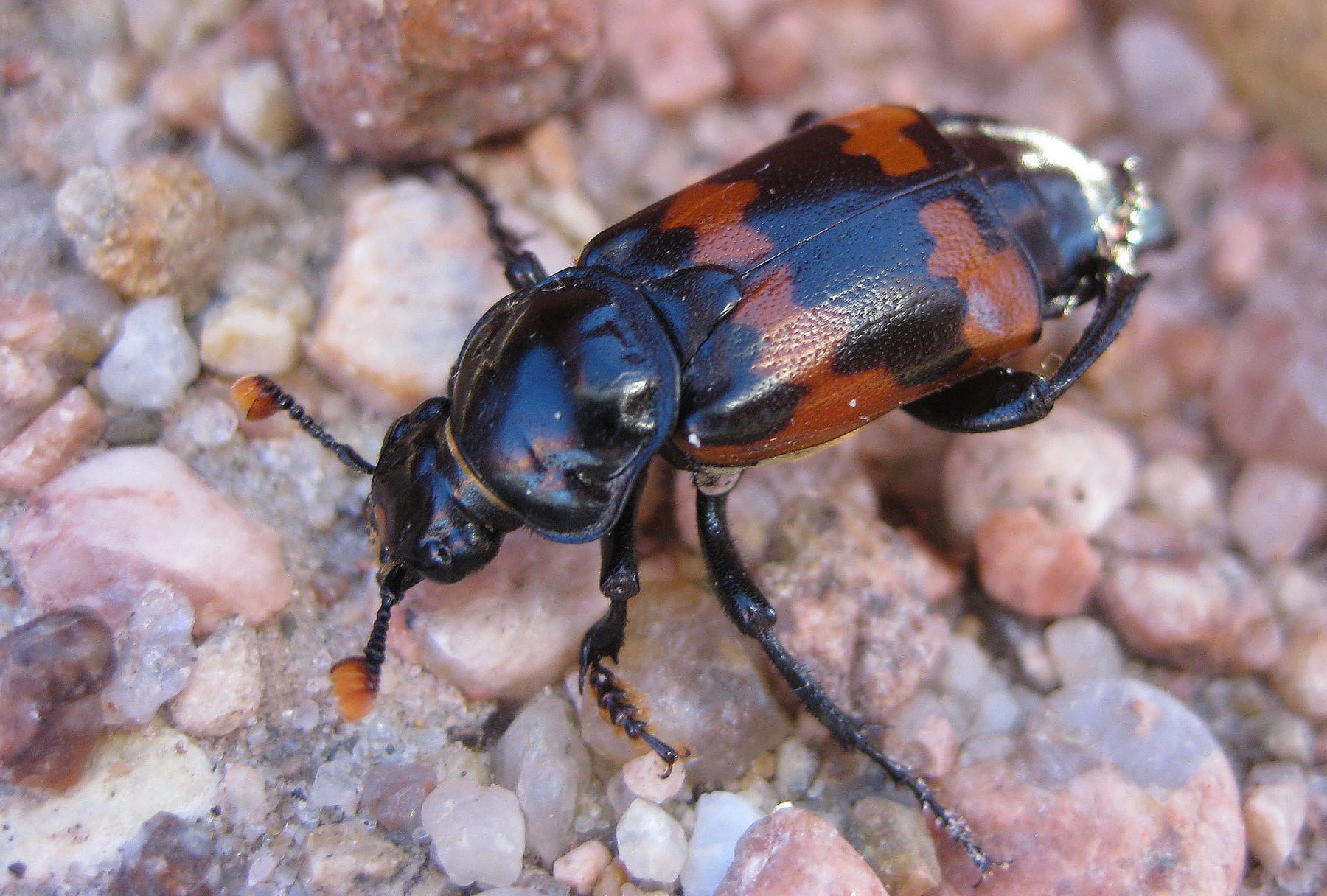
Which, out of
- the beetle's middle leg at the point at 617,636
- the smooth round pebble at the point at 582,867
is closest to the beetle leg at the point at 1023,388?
the beetle's middle leg at the point at 617,636

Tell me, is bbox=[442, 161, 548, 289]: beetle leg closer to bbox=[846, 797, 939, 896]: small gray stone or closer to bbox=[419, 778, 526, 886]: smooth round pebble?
bbox=[419, 778, 526, 886]: smooth round pebble

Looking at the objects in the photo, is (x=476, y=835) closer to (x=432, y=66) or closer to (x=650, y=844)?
(x=650, y=844)

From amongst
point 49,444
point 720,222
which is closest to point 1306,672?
point 720,222

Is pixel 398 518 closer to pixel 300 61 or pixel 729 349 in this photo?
pixel 729 349

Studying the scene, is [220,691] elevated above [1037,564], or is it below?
above

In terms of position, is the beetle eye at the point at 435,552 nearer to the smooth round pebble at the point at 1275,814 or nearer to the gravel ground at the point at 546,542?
the gravel ground at the point at 546,542

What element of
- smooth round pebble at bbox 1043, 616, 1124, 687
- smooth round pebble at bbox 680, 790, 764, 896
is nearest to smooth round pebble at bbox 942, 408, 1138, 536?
smooth round pebble at bbox 1043, 616, 1124, 687
